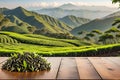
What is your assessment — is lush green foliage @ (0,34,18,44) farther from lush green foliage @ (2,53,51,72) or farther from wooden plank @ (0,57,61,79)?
wooden plank @ (0,57,61,79)

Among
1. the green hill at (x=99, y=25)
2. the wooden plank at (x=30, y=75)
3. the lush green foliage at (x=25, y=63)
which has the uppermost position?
the green hill at (x=99, y=25)

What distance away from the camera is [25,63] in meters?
6.32

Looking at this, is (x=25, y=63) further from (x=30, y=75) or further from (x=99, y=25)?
(x=99, y=25)

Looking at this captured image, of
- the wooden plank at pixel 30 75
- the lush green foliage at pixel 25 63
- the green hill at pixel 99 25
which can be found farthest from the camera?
the green hill at pixel 99 25

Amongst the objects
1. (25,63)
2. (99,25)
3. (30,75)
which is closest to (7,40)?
(25,63)

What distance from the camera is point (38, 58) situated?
655 cm

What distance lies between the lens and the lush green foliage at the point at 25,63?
633cm

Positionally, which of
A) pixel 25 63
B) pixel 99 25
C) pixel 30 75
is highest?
pixel 99 25

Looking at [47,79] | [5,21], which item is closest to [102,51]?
[47,79]

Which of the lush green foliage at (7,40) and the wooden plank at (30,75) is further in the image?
the lush green foliage at (7,40)

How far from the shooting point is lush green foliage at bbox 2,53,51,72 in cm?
633

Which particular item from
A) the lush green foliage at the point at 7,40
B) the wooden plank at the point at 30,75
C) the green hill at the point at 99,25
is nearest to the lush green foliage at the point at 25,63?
the wooden plank at the point at 30,75

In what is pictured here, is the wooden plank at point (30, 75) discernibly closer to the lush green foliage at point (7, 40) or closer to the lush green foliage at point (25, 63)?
the lush green foliage at point (25, 63)

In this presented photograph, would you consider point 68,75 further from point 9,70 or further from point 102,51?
point 102,51
